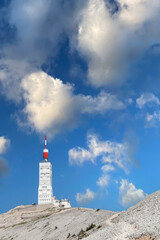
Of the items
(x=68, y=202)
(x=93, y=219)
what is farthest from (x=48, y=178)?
(x=93, y=219)

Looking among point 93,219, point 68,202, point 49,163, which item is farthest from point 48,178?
point 93,219

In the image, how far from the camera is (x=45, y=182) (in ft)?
612

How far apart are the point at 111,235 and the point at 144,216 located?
6026mm

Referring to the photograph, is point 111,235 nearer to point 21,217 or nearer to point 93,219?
point 93,219

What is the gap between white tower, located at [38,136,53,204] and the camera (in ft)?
581

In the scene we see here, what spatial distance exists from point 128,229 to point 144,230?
2.72m

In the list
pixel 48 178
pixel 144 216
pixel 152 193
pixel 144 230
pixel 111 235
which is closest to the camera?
pixel 144 230

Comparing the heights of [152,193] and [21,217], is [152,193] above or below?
below

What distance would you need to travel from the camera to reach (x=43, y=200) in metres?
176

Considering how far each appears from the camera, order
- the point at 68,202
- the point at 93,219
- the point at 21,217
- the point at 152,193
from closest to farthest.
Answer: the point at 152,193 → the point at 93,219 → the point at 21,217 → the point at 68,202

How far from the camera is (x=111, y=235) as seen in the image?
26.8 m

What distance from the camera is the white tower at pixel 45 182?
177 meters

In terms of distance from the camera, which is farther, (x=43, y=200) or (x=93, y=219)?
(x=43, y=200)

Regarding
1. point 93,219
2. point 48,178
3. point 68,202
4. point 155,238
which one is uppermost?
point 48,178
